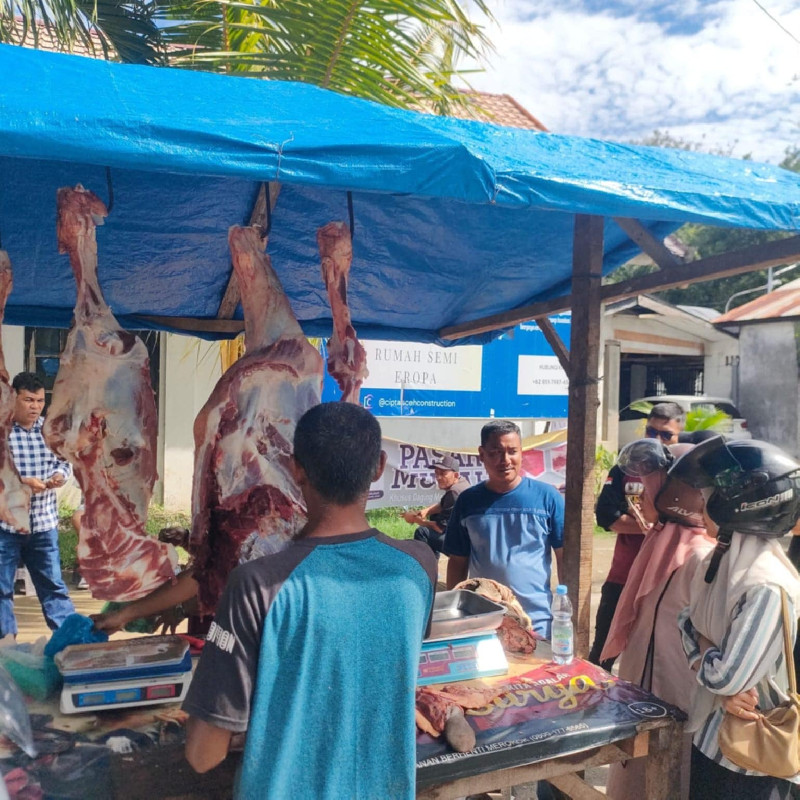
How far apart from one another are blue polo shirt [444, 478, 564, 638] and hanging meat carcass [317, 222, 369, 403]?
1.22 m

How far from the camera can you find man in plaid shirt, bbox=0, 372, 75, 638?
4934 mm

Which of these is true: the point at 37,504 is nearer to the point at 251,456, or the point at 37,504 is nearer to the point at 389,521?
the point at 251,456

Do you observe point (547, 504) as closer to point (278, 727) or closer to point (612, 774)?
point (612, 774)

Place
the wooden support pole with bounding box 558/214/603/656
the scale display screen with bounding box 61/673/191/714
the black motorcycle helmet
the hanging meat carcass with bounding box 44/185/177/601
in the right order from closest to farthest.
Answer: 1. the scale display screen with bounding box 61/673/191/714
2. the black motorcycle helmet
3. the hanging meat carcass with bounding box 44/185/177/601
4. the wooden support pole with bounding box 558/214/603/656

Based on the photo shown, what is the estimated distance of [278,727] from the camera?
144 cm

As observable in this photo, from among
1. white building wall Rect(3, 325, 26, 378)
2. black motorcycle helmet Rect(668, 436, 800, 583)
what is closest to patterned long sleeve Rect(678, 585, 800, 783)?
black motorcycle helmet Rect(668, 436, 800, 583)

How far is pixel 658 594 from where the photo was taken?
9.29 ft

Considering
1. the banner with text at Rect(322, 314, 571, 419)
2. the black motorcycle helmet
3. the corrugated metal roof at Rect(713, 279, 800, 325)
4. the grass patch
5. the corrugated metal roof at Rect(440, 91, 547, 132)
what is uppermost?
the corrugated metal roof at Rect(440, 91, 547, 132)

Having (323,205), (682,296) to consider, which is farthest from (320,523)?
(682,296)

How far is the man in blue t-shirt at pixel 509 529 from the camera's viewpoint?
341 centimetres

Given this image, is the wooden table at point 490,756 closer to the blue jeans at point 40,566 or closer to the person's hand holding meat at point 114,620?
the person's hand holding meat at point 114,620

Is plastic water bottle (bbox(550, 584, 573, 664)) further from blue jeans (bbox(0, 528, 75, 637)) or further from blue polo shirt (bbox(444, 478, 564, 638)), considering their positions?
blue jeans (bbox(0, 528, 75, 637))

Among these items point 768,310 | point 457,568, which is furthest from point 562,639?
point 768,310

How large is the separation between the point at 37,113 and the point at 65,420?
3.22 ft
